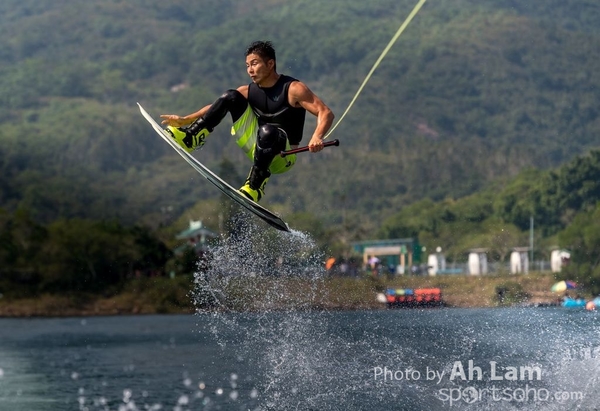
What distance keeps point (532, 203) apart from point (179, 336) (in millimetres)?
64458

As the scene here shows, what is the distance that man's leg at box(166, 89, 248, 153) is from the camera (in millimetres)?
13828

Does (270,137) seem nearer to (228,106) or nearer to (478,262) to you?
(228,106)

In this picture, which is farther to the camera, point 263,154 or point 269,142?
point 263,154

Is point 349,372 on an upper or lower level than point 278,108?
lower

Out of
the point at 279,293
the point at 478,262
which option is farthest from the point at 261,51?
the point at 478,262

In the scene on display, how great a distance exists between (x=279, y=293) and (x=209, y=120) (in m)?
43.1

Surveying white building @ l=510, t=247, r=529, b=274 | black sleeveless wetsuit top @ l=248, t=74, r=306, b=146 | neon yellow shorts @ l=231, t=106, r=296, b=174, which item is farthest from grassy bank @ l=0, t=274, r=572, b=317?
black sleeveless wetsuit top @ l=248, t=74, r=306, b=146

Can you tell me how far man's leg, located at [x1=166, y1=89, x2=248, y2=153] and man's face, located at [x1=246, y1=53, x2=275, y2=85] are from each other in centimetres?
42

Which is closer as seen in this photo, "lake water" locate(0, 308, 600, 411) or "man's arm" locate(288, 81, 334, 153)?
"man's arm" locate(288, 81, 334, 153)

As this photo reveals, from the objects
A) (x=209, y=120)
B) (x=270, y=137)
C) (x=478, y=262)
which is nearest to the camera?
(x=270, y=137)

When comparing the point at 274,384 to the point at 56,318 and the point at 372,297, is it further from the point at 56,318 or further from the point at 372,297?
the point at 56,318

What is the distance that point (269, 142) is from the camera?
1370 centimetres

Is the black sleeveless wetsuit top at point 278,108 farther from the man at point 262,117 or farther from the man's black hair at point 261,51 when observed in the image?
the man's black hair at point 261,51

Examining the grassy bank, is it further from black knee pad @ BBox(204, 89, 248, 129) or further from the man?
black knee pad @ BBox(204, 89, 248, 129)
